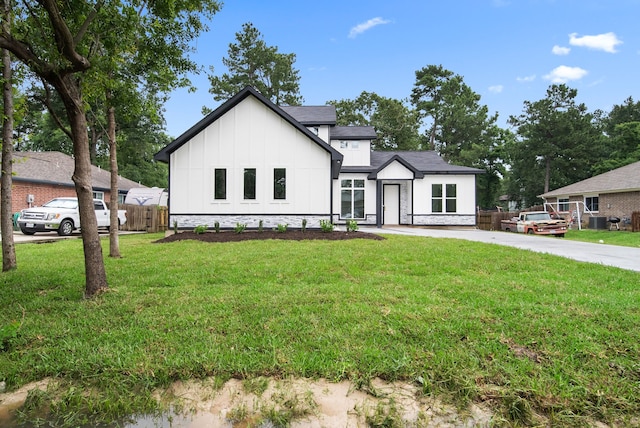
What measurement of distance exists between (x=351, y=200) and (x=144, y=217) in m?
11.6

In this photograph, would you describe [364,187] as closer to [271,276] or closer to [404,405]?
[271,276]

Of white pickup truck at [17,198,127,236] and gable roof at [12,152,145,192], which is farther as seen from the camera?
gable roof at [12,152,145,192]

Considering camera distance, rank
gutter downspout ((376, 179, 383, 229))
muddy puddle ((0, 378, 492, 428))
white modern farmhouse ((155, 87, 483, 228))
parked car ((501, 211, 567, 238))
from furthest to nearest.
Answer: gutter downspout ((376, 179, 383, 229))
parked car ((501, 211, 567, 238))
white modern farmhouse ((155, 87, 483, 228))
muddy puddle ((0, 378, 492, 428))

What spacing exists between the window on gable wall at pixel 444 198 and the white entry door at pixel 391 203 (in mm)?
2020

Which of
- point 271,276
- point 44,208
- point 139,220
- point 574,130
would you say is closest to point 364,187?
point 139,220

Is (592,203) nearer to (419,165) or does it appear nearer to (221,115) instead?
(419,165)

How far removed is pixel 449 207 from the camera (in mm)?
19562

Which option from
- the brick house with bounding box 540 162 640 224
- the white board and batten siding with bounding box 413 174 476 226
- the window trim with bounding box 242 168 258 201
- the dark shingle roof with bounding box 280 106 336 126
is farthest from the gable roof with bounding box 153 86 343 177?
the brick house with bounding box 540 162 640 224

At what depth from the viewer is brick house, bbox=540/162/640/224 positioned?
20.6 metres

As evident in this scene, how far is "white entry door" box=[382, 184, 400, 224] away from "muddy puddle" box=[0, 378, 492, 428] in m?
17.8

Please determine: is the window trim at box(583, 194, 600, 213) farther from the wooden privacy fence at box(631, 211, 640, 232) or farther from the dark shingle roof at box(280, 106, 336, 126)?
the dark shingle roof at box(280, 106, 336, 126)

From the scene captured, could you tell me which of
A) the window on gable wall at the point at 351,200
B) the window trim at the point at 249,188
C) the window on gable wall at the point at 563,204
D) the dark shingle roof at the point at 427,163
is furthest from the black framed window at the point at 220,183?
the window on gable wall at the point at 563,204

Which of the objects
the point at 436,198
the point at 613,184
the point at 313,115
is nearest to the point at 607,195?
the point at 613,184

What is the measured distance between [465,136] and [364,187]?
25179 mm
